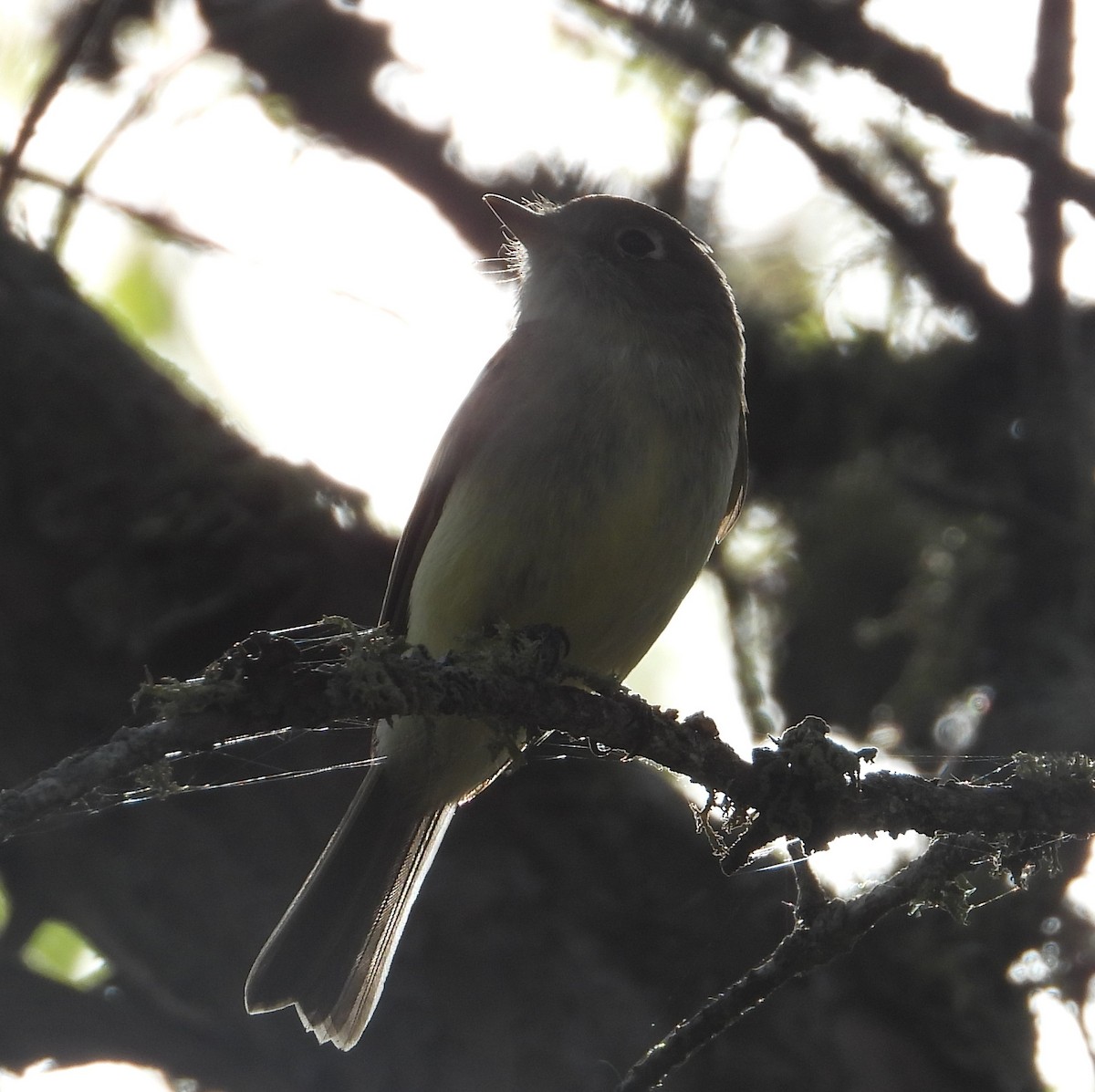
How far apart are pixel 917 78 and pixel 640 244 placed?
1.97 meters

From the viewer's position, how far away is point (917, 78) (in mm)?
3336

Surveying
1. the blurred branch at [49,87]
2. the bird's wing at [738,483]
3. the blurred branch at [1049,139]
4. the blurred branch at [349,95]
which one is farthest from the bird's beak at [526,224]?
the blurred branch at [1049,139]

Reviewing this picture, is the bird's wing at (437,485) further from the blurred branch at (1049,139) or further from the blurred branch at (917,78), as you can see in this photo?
the blurred branch at (1049,139)

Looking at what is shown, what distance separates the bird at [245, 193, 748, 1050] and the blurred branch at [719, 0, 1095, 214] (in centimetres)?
115

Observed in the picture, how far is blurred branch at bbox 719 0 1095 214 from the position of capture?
3.30 m

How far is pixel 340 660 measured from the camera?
8.78 ft

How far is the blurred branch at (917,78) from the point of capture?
10.8 feet

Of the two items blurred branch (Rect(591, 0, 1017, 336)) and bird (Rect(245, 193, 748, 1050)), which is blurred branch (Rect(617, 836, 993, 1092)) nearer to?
bird (Rect(245, 193, 748, 1050))

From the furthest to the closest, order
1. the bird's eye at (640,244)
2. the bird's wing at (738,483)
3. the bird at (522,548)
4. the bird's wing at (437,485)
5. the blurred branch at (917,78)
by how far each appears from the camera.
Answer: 1. the bird's eye at (640,244)
2. the bird's wing at (738,483)
3. the bird's wing at (437,485)
4. the bird at (522,548)
5. the blurred branch at (917,78)

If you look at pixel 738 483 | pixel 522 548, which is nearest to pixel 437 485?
pixel 522 548

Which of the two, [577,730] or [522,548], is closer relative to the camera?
[577,730]

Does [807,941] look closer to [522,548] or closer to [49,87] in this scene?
[522,548]

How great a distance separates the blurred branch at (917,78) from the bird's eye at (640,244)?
183 cm

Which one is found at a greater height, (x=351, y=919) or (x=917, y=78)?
(x=917, y=78)
